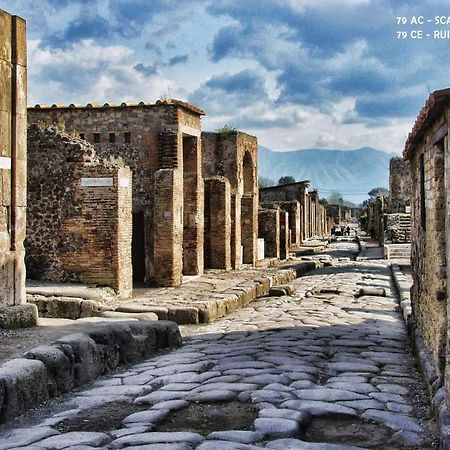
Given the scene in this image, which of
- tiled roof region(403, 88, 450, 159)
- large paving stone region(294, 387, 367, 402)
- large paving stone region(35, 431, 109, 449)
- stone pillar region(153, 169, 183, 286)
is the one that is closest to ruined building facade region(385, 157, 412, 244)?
stone pillar region(153, 169, 183, 286)

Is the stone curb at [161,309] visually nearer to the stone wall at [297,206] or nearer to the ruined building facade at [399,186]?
the stone wall at [297,206]

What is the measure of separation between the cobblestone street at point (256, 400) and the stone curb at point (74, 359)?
177mm

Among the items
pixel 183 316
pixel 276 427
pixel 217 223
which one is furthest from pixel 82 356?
pixel 217 223

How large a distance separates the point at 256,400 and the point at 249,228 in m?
19.8

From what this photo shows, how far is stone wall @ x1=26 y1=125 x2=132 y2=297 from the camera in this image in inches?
559

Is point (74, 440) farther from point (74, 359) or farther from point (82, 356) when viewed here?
point (82, 356)

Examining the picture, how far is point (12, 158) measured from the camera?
9.38 metres

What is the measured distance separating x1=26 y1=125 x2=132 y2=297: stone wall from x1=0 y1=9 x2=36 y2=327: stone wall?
4.63 meters

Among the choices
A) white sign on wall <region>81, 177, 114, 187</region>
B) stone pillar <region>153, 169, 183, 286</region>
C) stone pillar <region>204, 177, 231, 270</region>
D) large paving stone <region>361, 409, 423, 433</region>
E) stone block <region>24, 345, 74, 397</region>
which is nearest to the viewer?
large paving stone <region>361, 409, 423, 433</region>

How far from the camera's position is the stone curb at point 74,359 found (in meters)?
5.78

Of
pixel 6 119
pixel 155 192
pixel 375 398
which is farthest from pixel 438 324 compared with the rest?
pixel 155 192

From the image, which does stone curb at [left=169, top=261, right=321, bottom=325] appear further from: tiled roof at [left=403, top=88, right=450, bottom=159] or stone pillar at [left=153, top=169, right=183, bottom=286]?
tiled roof at [left=403, top=88, right=450, bottom=159]

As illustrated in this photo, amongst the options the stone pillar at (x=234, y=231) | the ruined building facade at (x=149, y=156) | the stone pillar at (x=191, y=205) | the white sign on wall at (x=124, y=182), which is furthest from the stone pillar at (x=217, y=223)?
the white sign on wall at (x=124, y=182)

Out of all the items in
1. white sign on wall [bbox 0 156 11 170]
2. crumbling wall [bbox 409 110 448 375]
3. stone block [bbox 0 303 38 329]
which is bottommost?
stone block [bbox 0 303 38 329]
